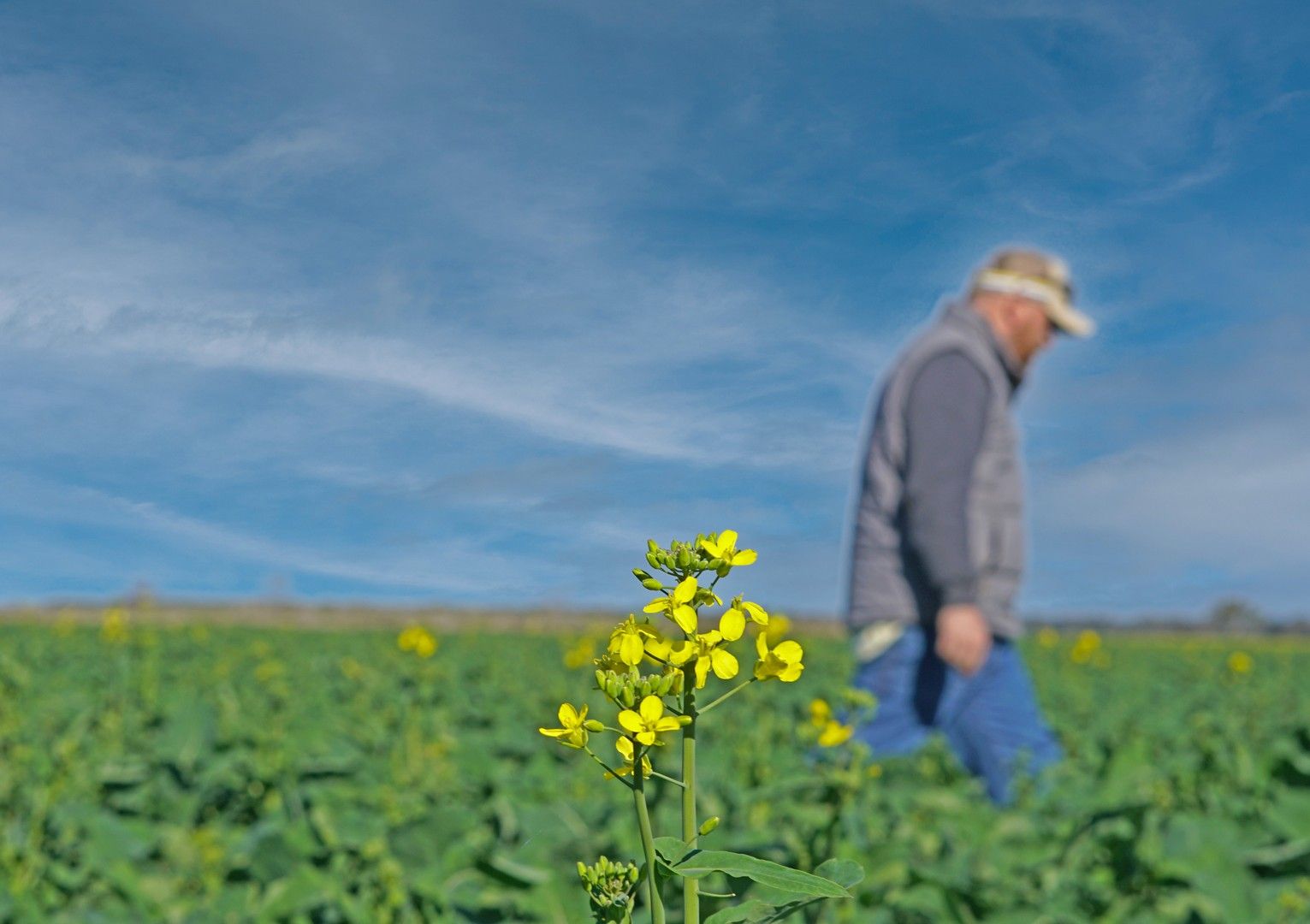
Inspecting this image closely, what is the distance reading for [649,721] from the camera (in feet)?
3.21

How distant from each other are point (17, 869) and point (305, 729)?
2437 mm

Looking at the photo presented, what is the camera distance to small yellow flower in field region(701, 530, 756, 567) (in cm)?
104

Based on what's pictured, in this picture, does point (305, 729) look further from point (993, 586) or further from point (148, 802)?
point (993, 586)

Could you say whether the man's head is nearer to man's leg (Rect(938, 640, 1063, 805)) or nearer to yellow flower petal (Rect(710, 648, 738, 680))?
man's leg (Rect(938, 640, 1063, 805))

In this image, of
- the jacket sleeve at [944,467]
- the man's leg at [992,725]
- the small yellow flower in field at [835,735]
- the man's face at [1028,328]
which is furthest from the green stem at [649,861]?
the man's face at [1028,328]

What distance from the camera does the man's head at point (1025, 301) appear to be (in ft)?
18.1

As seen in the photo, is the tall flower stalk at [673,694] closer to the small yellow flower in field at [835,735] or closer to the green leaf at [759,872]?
the green leaf at [759,872]

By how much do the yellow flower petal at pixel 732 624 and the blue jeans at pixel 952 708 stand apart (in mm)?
4032

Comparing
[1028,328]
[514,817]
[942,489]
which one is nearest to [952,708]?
[942,489]

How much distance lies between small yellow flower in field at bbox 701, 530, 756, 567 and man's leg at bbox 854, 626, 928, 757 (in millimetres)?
4008

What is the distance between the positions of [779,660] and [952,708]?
4.15m

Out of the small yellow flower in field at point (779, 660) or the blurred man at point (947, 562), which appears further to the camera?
the blurred man at point (947, 562)

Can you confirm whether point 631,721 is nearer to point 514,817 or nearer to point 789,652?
point 789,652

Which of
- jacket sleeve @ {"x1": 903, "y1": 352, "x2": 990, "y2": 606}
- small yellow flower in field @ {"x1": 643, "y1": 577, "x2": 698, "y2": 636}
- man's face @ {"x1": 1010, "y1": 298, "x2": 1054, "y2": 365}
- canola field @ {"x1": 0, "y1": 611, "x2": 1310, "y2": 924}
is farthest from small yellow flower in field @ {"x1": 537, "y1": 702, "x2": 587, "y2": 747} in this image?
man's face @ {"x1": 1010, "y1": 298, "x2": 1054, "y2": 365}
